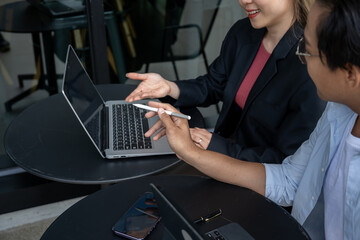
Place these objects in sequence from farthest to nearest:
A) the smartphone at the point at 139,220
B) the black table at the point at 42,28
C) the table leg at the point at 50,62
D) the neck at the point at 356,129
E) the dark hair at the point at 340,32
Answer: the table leg at the point at 50,62 < the black table at the point at 42,28 < the neck at the point at 356,129 < the smartphone at the point at 139,220 < the dark hair at the point at 340,32

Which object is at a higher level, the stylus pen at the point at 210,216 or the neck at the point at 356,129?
the neck at the point at 356,129

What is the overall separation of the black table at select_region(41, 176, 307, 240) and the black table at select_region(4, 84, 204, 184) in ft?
0.27

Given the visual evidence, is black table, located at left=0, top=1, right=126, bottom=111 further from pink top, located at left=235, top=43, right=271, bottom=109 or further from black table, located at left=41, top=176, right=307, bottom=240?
black table, located at left=41, top=176, right=307, bottom=240

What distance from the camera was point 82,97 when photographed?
151 centimetres

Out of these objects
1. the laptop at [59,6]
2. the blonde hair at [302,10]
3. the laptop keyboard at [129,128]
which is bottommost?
the laptop keyboard at [129,128]

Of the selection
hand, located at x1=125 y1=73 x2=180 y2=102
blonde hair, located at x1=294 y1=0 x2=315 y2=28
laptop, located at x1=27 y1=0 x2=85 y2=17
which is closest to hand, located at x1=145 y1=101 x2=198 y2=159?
hand, located at x1=125 y1=73 x2=180 y2=102

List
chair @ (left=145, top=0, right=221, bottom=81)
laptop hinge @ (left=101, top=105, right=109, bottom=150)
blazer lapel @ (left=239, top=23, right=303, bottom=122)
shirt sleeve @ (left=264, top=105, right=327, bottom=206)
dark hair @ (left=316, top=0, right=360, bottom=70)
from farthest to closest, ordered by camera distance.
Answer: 1. chair @ (left=145, top=0, right=221, bottom=81)
2. blazer lapel @ (left=239, top=23, right=303, bottom=122)
3. laptop hinge @ (left=101, top=105, right=109, bottom=150)
4. shirt sleeve @ (left=264, top=105, right=327, bottom=206)
5. dark hair @ (left=316, top=0, right=360, bottom=70)

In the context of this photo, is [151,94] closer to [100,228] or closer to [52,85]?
[100,228]

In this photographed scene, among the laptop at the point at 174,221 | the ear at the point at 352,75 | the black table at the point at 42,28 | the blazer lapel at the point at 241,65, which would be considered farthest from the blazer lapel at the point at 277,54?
the black table at the point at 42,28

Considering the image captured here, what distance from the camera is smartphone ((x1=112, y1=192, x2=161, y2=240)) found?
1.12 m

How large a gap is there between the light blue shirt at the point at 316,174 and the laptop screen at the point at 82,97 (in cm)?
57

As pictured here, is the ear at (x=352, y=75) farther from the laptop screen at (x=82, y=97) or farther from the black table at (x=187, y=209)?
the laptop screen at (x=82, y=97)

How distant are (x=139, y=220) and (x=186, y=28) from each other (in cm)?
194

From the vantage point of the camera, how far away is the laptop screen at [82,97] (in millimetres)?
1418
